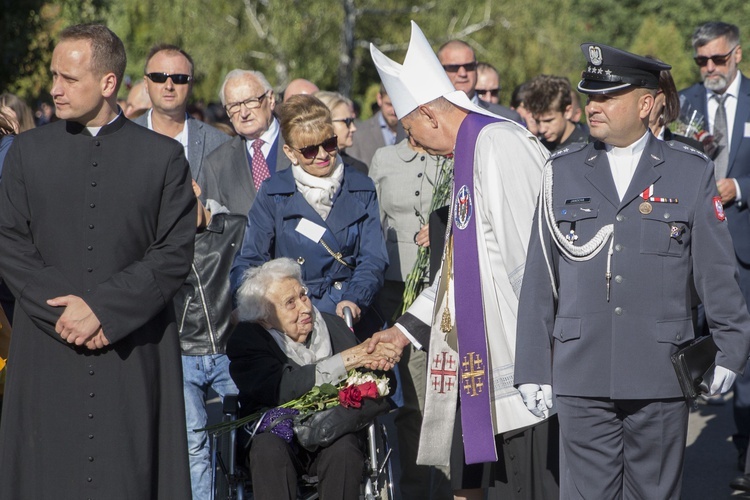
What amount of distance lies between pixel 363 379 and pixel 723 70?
3858mm

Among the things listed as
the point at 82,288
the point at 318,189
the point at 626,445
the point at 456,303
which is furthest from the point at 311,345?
the point at 626,445

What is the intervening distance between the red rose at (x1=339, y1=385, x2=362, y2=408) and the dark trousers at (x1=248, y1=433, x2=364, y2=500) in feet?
0.53

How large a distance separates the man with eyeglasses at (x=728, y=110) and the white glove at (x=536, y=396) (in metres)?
3.58

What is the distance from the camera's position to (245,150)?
7.47m

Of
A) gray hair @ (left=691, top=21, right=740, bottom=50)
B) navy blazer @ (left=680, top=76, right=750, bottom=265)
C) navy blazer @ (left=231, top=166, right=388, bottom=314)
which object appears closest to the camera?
navy blazer @ (left=231, top=166, right=388, bottom=314)

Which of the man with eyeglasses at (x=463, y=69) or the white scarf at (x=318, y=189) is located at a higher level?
the man with eyeglasses at (x=463, y=69)

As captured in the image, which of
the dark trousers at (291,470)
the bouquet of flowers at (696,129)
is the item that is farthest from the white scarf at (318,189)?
the bouquet of flowers at (696,129)

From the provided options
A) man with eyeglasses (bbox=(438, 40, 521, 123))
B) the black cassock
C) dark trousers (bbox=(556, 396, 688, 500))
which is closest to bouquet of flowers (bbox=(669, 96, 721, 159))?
man with eyeglasses (bbox=(438, 40, 521, 123))

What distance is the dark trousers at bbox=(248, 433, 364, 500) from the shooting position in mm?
5312

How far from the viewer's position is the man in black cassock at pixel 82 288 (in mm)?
4430

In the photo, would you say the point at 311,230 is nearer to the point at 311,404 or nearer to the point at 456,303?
the point at 311,404

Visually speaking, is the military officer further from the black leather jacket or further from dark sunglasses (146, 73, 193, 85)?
dark sunglasses (146, 73, 193, 85)

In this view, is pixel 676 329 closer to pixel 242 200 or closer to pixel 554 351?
pixel 554 351

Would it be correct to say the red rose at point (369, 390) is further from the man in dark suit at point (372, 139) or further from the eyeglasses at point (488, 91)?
the man in dark suit at point (372, 139)
